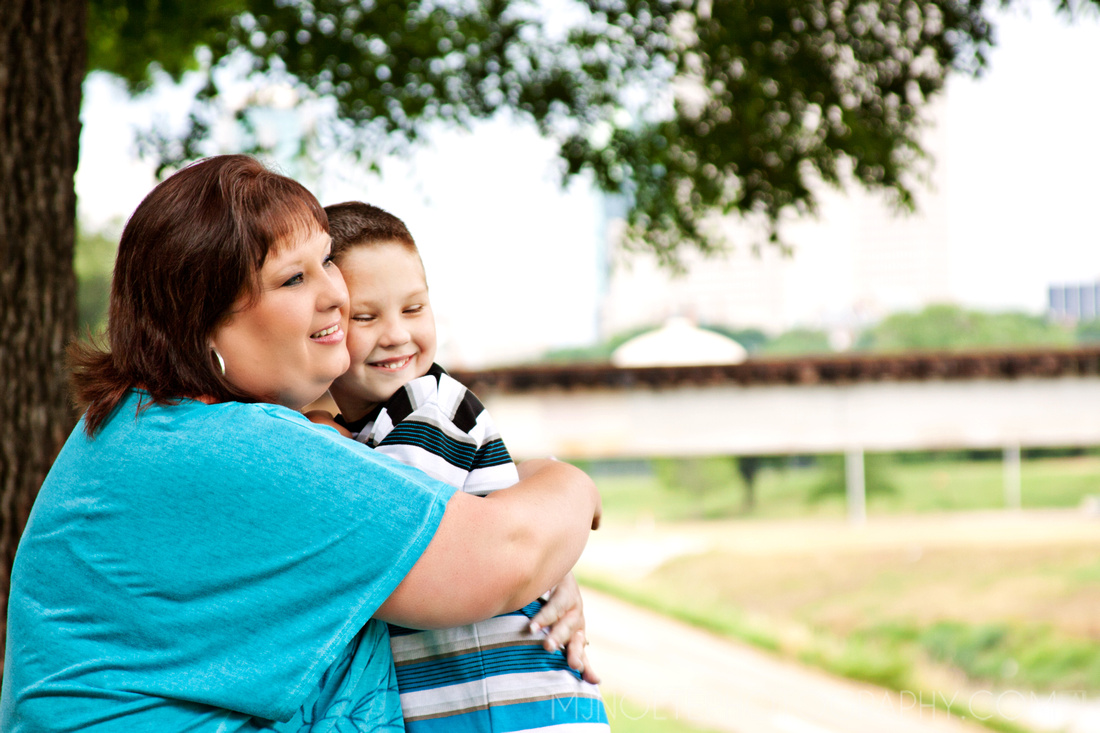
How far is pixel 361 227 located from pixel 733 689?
15151mm

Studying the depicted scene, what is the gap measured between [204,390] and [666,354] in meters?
25.9

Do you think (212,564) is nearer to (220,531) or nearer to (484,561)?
(220,531)

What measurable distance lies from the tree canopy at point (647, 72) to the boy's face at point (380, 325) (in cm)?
318

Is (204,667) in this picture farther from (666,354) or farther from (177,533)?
(666,354)

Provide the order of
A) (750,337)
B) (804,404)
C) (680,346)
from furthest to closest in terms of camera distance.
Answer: (750,337), (680,346), (804,404)

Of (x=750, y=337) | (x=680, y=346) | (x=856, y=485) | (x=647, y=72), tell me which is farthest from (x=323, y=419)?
(x=750, y=337)

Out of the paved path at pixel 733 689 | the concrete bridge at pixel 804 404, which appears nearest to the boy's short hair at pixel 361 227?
the paved path at pixel 733 689

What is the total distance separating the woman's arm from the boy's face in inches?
16.6

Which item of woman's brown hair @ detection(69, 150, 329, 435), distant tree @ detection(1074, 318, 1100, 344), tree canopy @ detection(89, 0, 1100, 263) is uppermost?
tree canopy @ detection(89, 0, 1100, 263)

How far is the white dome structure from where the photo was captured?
26.1 m

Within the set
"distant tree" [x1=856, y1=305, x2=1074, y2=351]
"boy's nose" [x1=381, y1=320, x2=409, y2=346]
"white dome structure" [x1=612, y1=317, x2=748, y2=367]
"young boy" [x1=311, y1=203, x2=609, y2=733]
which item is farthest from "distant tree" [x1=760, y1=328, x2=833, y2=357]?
"young boy" [x1=311, y1=203, x2=609, y2=733]

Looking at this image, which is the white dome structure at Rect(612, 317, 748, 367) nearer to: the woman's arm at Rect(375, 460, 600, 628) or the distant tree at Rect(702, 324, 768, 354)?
the distant tree at Rect(702, 324, 768, 354)

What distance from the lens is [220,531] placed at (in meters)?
1.04

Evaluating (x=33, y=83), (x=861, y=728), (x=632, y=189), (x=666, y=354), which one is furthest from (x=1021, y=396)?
(x=33, y=83)
